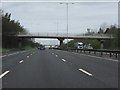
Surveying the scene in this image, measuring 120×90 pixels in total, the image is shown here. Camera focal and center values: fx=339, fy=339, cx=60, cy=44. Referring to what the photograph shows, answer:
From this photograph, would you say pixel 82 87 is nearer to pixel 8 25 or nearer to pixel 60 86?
pixel 60 86

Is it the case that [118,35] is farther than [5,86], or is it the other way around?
[118,35]

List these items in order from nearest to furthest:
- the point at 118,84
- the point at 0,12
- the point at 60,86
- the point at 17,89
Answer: the point at 17,89
the point at 60,86
the point at 118,84
the point at 0,12

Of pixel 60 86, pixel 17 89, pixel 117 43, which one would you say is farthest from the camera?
pixel 117 43

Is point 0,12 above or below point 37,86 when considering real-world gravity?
above

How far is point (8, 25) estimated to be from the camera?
9394 centimetres

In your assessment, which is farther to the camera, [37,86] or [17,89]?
[37,86]

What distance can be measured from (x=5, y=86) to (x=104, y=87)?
361 cm

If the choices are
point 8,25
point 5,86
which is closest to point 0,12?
point 8,25

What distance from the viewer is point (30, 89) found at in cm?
1161

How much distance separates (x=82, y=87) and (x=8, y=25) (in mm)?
83495

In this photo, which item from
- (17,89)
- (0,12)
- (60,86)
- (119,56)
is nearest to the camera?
(17,89)

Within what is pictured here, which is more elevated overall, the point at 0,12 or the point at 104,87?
the point at 0,12

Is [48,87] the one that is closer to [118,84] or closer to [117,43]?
[118,84]

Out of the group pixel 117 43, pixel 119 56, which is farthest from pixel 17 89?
pixel 117 43
